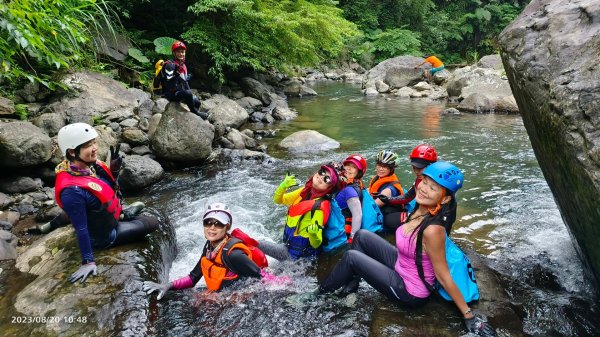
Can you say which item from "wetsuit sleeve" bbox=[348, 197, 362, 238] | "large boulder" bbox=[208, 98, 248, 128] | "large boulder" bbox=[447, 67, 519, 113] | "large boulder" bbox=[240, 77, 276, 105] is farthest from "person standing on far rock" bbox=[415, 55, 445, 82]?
"wetsuit sleeve" bbox=[348, 197, 362, 238]

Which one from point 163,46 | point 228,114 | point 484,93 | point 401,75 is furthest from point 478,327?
point 401,75

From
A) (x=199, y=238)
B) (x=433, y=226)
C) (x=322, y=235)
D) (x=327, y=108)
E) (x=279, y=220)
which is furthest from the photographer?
(x=327, y=108)

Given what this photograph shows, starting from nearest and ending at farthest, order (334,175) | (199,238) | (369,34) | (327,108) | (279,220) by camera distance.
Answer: (334,175) → (199,238) → (279,220) → (327,108) → (369,34)

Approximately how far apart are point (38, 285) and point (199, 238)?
2.32 meters

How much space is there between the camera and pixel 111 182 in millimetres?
4387

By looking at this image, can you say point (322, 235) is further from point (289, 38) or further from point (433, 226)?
point (289, 38)

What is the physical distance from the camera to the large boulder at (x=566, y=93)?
2797 mm

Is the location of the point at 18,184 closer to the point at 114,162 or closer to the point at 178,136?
the point at 178,136

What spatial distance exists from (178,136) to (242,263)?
5471 mm

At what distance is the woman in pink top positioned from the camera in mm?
3020

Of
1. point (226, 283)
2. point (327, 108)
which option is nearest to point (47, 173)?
point (226, 283)

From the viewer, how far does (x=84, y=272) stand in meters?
3.67

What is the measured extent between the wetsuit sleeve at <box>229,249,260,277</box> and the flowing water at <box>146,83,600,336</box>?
14cm

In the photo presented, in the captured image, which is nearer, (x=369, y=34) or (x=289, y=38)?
(x=289, y=38)
